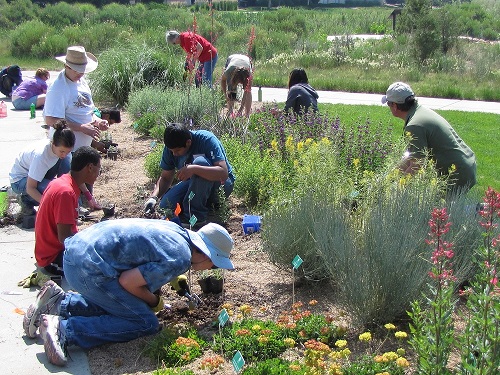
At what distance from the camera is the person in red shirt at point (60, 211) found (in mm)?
5426

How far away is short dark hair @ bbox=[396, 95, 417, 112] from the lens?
6457mm

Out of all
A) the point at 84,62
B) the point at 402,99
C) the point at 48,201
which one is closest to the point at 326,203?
the point at 402,99

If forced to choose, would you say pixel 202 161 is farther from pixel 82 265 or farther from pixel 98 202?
pixel 82 265

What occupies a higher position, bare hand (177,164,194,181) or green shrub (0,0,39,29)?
bare hand (177,164,194,181)

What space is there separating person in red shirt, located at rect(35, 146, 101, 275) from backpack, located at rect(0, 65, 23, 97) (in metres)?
10.6

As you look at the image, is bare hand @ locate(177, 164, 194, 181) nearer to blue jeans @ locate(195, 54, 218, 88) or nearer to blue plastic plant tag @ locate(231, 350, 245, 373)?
blue plastic plant tag @ locate(231, 350, 245, 373)

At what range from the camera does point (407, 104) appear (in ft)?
21.3

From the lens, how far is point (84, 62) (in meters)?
8.04

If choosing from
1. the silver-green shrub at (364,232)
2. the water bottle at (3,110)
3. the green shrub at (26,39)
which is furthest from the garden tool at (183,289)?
the green shrub at (26,39)

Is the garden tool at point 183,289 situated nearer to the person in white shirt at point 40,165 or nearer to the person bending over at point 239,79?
the person in white shirt at point 40,165

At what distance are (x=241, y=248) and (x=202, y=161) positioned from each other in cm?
91

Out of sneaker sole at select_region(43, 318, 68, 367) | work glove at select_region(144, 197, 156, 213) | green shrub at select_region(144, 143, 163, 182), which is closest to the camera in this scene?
sneaker sole at select_region(43, 318, 68, 367)

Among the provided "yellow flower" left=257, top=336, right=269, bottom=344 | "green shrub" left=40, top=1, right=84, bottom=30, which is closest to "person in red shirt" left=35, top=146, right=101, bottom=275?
"yellow flower" left=257, top=336, right=269, bottom=344

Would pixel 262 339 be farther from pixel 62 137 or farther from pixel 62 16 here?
pixel 62 16
